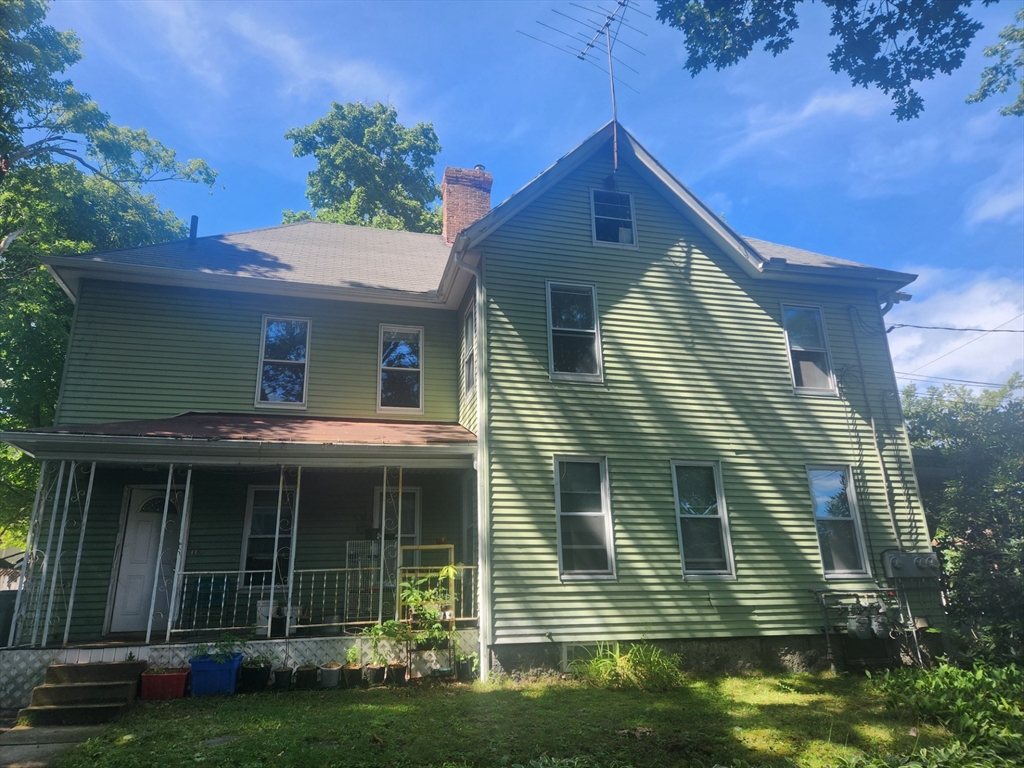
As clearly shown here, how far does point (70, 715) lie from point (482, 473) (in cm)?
559

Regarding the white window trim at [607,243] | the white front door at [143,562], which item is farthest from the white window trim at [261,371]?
the white window trim at [607,243]

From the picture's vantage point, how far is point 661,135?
488 inches

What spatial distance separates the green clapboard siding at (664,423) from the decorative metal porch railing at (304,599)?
142cm

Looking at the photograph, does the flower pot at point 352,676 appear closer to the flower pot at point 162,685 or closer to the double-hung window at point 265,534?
the flower pot at point 162,685

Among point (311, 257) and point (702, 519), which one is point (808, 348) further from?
point (311, 257)

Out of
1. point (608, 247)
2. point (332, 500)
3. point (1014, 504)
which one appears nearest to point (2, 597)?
point (332, 500)

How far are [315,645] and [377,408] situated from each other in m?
4.32

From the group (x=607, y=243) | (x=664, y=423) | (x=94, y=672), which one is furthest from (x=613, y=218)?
(x=94, y=672)

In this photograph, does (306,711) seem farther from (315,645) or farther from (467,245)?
(467,245)

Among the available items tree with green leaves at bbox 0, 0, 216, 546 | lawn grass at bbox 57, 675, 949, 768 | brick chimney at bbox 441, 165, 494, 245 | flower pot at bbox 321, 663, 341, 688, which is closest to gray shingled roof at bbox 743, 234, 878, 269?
brick chimney at bbox 441, 165, 494, 245

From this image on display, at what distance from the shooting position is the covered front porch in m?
8.86

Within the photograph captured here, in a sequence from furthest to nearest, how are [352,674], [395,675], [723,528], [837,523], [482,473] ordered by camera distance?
[837,523] < [723,528] < [482,473] < [395,675] < [352,674]

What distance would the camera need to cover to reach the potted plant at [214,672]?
7.84 meters

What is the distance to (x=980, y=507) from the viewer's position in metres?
10.5
